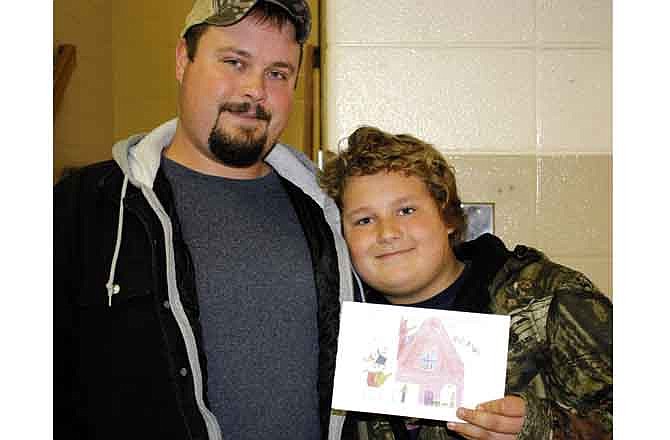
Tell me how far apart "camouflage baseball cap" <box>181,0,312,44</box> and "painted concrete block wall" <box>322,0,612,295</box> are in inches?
24.8

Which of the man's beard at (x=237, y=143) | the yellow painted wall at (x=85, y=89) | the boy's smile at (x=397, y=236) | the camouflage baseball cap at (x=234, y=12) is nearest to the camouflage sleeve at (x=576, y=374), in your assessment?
the boy's smile at (x=397, y=236)

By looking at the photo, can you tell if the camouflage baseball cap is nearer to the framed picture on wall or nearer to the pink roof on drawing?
the pink roof on drawing

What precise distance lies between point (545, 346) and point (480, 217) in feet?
3.01

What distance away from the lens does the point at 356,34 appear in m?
2.54

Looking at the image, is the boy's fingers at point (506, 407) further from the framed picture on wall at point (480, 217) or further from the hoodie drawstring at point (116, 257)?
the framed picture on wall at point (480, 217)

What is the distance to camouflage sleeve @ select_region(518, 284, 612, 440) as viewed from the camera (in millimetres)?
1594

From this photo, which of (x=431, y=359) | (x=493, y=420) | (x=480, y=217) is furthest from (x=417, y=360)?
(x=480, y=217)

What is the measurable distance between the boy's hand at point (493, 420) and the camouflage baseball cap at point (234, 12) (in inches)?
38.1

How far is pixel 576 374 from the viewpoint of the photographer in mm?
1626

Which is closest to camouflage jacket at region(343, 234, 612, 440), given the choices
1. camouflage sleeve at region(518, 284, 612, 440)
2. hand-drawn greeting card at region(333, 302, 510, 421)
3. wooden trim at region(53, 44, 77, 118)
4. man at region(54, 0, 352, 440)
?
camouflage sleeve at region(518, 284, 612, 440)

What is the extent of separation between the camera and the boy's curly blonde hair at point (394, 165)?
185 centimetres
